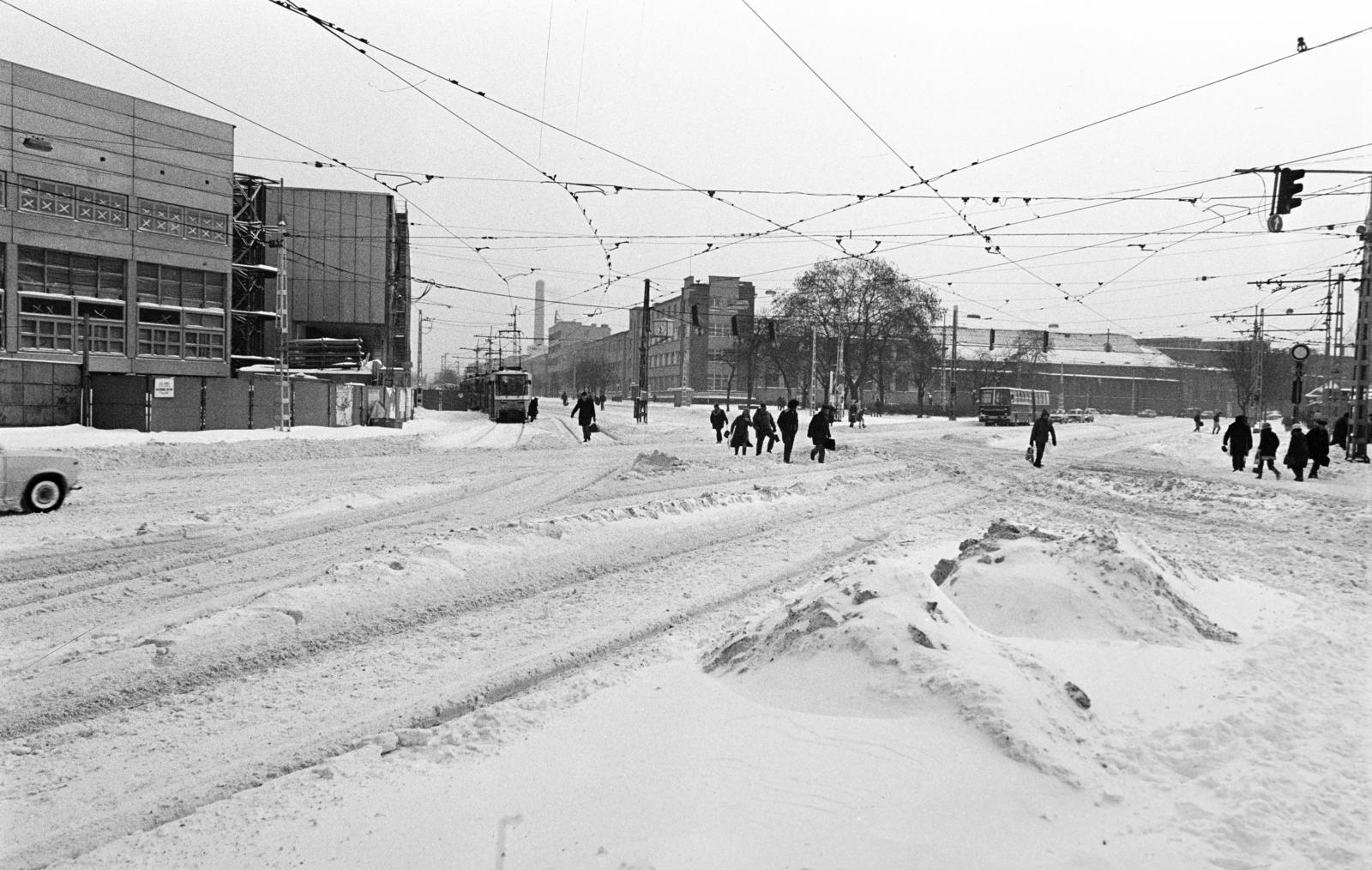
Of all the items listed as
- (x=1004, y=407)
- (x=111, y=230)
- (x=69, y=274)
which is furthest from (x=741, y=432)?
(x=1004, y=407)

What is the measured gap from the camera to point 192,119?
41.3 meters

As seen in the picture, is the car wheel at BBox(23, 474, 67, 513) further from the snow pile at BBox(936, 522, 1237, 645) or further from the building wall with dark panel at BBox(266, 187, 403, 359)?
the building wall with dark panel at BBox(266, 187, 403, 359)

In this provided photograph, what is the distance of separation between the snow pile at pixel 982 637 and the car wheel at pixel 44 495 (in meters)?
11.4

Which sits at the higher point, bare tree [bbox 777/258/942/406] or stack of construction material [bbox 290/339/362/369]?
bare tree [bbox 777/258/942/406]

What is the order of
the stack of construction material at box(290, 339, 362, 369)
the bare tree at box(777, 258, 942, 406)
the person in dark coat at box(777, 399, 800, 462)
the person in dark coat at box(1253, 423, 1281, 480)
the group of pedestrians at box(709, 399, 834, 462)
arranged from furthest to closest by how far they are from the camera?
the bare tree at box(777, 258, 942, 406) → the stack of construction material at box(290, 339, 362, 369) → the group of pedestrians at box(709, 399, 834, 462) → the person in dark coat at box(777, 399, 800, 462) → the person in dark coat at box(1253, 423, 1281, 480)

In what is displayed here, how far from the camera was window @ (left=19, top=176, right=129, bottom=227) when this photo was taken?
3562 cm

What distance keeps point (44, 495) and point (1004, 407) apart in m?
58.7

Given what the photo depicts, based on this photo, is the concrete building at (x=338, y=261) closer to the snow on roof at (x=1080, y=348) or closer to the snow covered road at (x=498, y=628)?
the snow covered road at (x=498, y=628)

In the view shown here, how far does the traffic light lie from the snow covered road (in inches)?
224

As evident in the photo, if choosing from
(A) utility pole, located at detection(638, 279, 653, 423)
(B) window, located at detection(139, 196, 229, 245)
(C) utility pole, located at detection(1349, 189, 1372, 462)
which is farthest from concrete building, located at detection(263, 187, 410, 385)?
(C) utility pole, located at detection(1349, 189, 1372, 462)

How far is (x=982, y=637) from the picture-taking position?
559 centimetres

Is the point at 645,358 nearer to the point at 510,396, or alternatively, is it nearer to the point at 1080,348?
the point at 510,396

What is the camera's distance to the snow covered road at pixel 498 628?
4.09 m

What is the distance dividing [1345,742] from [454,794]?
4.84 metres
